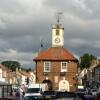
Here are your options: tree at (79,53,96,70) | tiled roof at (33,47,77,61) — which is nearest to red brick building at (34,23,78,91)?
tiled roof at (33,47,77,61)

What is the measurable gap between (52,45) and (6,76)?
32.2 meters

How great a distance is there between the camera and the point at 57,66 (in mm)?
99500

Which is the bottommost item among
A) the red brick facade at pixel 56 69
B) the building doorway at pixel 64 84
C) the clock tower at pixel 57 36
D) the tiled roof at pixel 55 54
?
the building doorway at pixel 64 84

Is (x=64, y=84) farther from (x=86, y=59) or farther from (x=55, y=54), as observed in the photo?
(x=86, y=59)

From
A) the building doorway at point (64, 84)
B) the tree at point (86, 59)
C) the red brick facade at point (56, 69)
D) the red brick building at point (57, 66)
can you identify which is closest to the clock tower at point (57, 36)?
the red brick building at point (57, 66)

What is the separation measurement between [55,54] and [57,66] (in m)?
2.66

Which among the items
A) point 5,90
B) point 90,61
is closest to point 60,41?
point 5,90

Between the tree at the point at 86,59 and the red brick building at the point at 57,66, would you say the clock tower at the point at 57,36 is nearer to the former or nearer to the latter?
the red brick building at the point at 57,66

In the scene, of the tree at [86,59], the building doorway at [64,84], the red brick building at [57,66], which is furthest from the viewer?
the tree at [86,59]

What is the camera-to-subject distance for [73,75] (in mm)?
98438

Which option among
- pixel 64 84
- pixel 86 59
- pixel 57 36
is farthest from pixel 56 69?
pixel 86 59

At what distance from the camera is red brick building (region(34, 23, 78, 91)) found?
3866 inches

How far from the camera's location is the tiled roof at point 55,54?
99938mm

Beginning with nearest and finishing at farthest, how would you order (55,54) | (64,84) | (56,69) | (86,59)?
(64,84)
(56,69)
(55,54)
(86,59)
